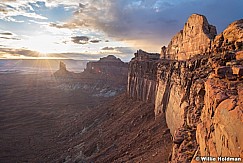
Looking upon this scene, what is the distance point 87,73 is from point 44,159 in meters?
96.0

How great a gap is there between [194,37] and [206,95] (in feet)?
59.4

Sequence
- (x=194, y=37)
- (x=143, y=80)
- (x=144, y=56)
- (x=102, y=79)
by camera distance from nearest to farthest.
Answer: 1. (x=194, y=37)
2. (x=143, y=80)
3. (x=144, y=56)
4. (x=102, y=79)

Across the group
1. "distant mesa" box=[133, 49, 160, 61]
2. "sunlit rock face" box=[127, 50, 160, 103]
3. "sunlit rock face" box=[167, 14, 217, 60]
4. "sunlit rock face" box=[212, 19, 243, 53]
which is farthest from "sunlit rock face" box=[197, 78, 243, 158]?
"distant mesa" box=[133, 49, 160, 61]

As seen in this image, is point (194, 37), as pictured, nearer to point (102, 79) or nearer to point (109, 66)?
point (109, 66)

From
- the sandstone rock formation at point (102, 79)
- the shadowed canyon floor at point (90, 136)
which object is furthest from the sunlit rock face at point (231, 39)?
the sandstone rock formation at point (102, 79)

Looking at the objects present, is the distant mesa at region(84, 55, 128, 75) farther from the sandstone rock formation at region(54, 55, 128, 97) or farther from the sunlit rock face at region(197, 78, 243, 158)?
the sunlit rock face at region(197, 78, 243, 158)

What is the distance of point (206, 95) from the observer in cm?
1223

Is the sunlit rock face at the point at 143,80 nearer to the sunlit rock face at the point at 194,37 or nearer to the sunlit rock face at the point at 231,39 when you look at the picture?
the sunlit rock face at the point at 194,37

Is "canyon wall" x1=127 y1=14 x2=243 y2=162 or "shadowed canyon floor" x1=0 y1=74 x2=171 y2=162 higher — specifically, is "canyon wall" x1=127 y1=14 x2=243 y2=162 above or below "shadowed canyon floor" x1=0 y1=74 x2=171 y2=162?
above

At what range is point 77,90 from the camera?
113m

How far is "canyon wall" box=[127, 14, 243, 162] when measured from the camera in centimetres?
909

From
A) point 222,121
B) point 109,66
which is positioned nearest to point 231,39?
point 222,121

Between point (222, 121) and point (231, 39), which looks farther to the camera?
point (231, 39)

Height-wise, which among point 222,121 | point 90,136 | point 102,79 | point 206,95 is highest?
point 206,95
